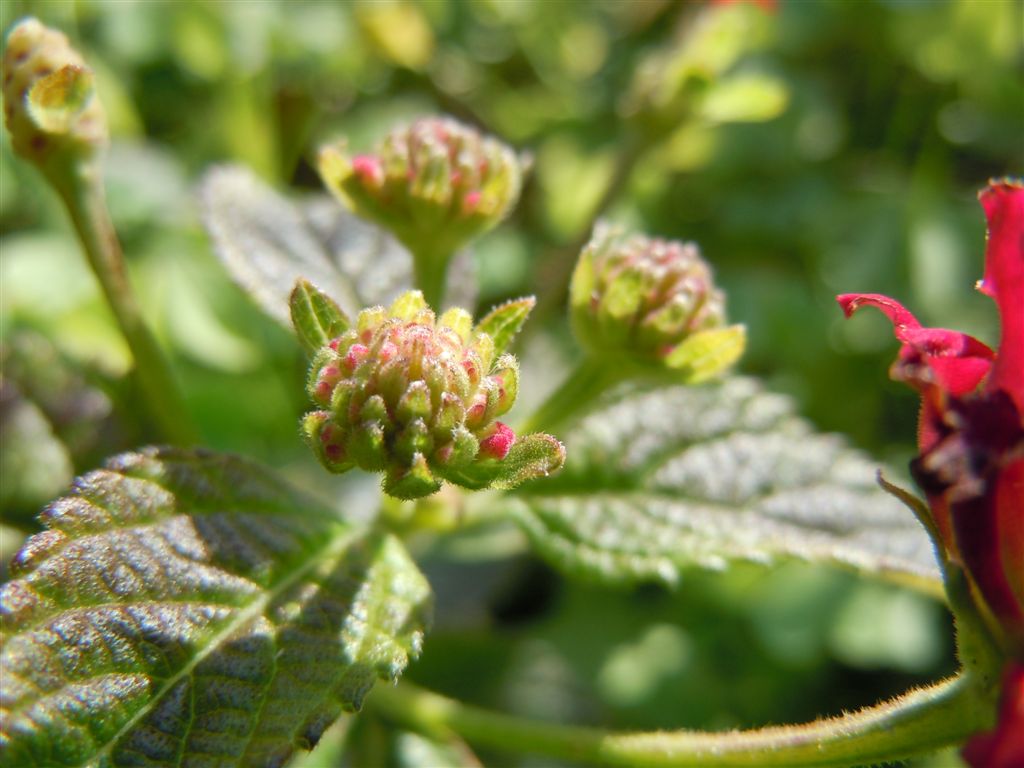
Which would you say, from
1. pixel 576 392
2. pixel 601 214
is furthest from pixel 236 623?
pixel 601 214

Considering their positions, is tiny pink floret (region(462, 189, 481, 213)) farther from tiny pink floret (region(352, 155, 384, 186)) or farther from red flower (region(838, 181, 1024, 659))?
red flower (region(838, 181, 1024, 659))

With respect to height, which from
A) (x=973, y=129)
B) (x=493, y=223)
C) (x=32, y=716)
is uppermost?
(x=493, y=223)

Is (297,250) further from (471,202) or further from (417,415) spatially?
(417,415)

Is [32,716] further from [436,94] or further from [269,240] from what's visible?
[436,94]

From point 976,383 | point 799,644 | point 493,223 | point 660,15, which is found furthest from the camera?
point 660,15

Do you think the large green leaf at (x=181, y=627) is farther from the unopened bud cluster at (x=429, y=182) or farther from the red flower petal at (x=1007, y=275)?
the red flower petal at (x=1007, y=275)

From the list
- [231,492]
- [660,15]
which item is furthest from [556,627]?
[660,15]
